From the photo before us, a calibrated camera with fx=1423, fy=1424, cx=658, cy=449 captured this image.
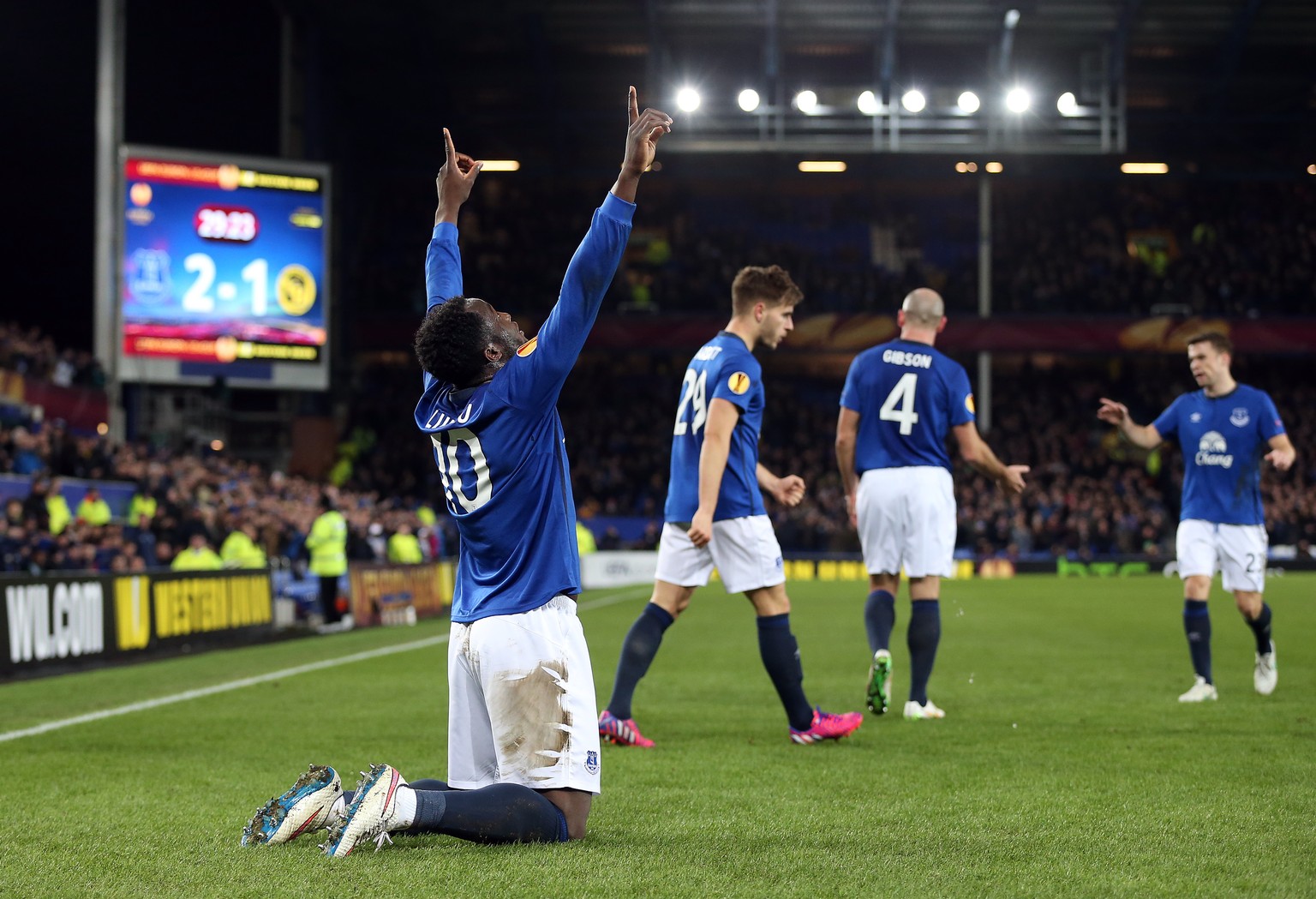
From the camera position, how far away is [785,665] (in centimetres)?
647

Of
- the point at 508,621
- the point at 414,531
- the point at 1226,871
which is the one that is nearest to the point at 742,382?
the point at 508,621

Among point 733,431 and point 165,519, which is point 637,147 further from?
point 165,519

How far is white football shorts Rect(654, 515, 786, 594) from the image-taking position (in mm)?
6590

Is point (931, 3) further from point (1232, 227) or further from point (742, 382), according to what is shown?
point (742, 382)

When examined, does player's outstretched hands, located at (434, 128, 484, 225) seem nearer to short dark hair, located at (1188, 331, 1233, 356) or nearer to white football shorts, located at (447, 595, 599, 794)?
white football shorts, located at (447, 595, 599, 794)

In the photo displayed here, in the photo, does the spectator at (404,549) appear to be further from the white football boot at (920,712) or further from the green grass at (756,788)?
the white football boot at (920,712)

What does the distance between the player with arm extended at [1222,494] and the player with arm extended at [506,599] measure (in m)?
5.26

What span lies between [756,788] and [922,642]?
2.46 m

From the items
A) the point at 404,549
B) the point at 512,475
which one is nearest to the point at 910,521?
the point at 512,475

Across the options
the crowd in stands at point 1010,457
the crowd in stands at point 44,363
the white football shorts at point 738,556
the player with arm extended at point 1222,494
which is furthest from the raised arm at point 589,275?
the crowd in stands at point 1010,457

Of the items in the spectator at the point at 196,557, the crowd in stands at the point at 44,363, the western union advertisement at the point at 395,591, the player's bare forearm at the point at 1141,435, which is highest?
the crowd in stands at the point at 44,363

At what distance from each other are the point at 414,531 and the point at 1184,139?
1051 inches

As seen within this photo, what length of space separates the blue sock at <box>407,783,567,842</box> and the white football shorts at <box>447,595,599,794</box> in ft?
0.18

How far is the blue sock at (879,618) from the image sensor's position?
745cm
